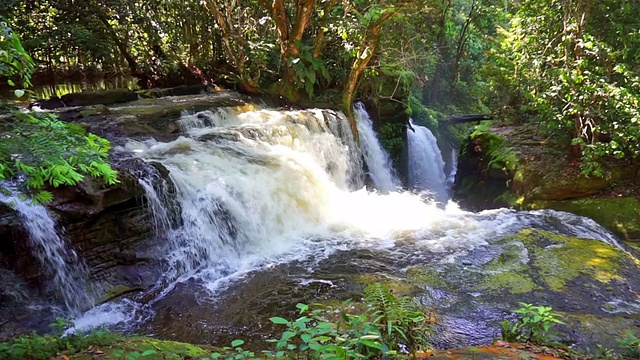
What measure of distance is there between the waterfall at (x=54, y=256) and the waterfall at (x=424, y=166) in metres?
11.4

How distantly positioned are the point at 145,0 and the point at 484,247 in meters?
12.2

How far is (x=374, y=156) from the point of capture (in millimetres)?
12961

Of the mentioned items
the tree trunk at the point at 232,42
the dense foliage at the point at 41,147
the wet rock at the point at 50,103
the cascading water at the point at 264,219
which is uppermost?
the tree trunk at the point at 232,42

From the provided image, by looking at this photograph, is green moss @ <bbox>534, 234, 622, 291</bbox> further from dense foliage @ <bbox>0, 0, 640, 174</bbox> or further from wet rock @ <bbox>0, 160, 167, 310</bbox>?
wet rock @ <bbox>0, 160, 167, 310</bbox>

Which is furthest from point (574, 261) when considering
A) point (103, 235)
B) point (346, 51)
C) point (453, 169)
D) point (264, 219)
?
point (453, 169)

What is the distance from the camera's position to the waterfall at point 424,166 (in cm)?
1502

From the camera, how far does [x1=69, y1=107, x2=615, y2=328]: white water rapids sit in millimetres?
6102

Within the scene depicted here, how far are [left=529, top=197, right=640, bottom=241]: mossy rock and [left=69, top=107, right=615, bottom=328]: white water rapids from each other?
41.5 inches

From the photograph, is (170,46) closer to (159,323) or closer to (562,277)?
(159,323)

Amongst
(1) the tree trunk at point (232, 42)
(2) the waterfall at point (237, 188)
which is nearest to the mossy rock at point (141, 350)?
(2) the waterfall at point (237, 188)

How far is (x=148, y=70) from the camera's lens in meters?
13.7

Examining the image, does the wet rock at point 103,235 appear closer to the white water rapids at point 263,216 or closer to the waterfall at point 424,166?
the white water rapids at point 263,216

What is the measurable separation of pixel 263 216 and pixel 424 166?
9907 millimetres

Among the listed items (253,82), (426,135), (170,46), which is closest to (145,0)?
(170,46)
